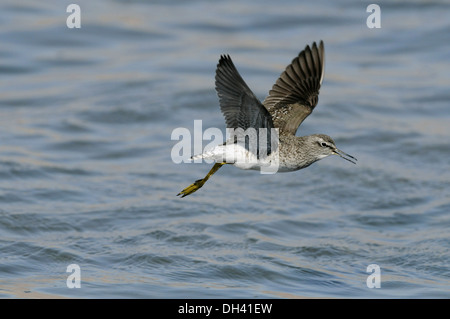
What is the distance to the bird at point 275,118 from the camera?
24.9 ft

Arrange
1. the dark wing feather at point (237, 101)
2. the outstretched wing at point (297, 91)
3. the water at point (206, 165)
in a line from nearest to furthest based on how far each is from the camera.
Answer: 1. the dark wing feather at point (237, 101)
2. the outstretched wing at point (297, 91)
3. the water at point (206, 165)

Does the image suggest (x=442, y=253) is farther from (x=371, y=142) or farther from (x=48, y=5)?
(x=48, y=5)

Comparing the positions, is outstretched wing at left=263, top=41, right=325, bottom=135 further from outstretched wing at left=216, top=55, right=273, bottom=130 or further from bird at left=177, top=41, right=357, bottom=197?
outstretched wing at left=216, top=55, right=273, bottom=130

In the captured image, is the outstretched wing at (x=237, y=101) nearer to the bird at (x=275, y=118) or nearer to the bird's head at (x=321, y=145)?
the bird at (x=275, y=118)

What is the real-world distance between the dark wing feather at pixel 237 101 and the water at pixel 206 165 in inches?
89.4

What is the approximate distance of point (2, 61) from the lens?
17.5 m

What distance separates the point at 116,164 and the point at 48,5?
24.8 feet

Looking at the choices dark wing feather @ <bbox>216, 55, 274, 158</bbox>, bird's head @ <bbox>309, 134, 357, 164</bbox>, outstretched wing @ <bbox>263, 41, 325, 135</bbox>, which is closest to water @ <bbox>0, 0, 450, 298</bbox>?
bird's head @ <bbox>309, 134, 357, 164</bbox>

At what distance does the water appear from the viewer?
398 inches

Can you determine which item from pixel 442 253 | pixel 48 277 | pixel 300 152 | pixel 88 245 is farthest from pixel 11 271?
pixel 442 253

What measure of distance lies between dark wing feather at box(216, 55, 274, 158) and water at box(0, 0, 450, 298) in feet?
7.45

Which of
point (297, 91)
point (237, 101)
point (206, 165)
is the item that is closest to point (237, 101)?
point (237, 101)

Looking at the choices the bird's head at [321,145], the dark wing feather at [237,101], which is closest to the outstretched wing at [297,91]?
the bird's head at [321,145]

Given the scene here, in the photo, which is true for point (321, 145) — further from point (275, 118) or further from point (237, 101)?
point (237, 101)
